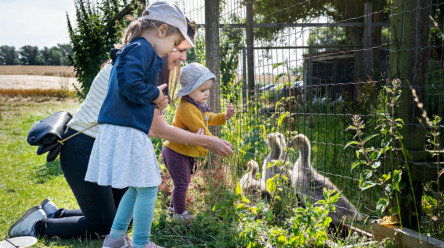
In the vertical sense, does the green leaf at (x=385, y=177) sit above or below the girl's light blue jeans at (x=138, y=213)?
above

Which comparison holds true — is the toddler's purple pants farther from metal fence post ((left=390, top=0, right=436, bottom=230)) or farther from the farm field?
the farm field

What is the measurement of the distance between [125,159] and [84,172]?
96 centimetres

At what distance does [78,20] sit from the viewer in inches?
377

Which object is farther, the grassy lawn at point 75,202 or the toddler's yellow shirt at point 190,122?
the toddler's yellow shirt at point 190,122

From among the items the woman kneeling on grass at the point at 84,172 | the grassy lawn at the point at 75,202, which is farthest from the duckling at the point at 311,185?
the woman kneeling on grass at the point at 84,172

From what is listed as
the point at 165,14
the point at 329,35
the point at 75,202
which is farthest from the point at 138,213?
the point at 329,35

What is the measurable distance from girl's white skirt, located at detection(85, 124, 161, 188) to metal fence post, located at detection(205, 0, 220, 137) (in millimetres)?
2337

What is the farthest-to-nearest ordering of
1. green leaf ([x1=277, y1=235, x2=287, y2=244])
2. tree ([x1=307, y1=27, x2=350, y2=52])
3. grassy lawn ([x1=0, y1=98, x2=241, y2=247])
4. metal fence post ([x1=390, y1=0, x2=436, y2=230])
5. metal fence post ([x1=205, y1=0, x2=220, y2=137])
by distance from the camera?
tree ([x1=307, y1=27, x2=350, y2=52])
metal fence post ([x1=205, y1=0, x2=220, y2=137])
grassy lawn ([x1=0, y1=98, x2=241, y2=247])
green leaf ([x1=277, y1=235, x2=287, y2=244])
metal fence post ([x1=390, y1=0, x2=436, y2=230])

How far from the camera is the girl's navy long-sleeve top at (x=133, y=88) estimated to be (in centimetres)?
236

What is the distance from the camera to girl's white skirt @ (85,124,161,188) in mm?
2459

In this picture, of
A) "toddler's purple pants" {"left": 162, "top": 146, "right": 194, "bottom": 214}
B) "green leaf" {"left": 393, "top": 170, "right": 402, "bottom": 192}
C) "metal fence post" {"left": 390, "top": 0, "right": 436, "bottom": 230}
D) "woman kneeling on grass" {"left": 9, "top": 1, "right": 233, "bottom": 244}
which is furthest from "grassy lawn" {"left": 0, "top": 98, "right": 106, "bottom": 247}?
"metal fence post" {"left": 390, "top": 0, "right": 436, "bottom": 230}

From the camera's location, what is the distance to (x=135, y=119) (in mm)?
2516

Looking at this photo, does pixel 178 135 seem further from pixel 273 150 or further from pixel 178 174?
pixel 273 150

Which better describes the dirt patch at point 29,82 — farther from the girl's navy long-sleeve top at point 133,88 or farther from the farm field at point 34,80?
the girl's navy long-sleeve top at point 133,88
